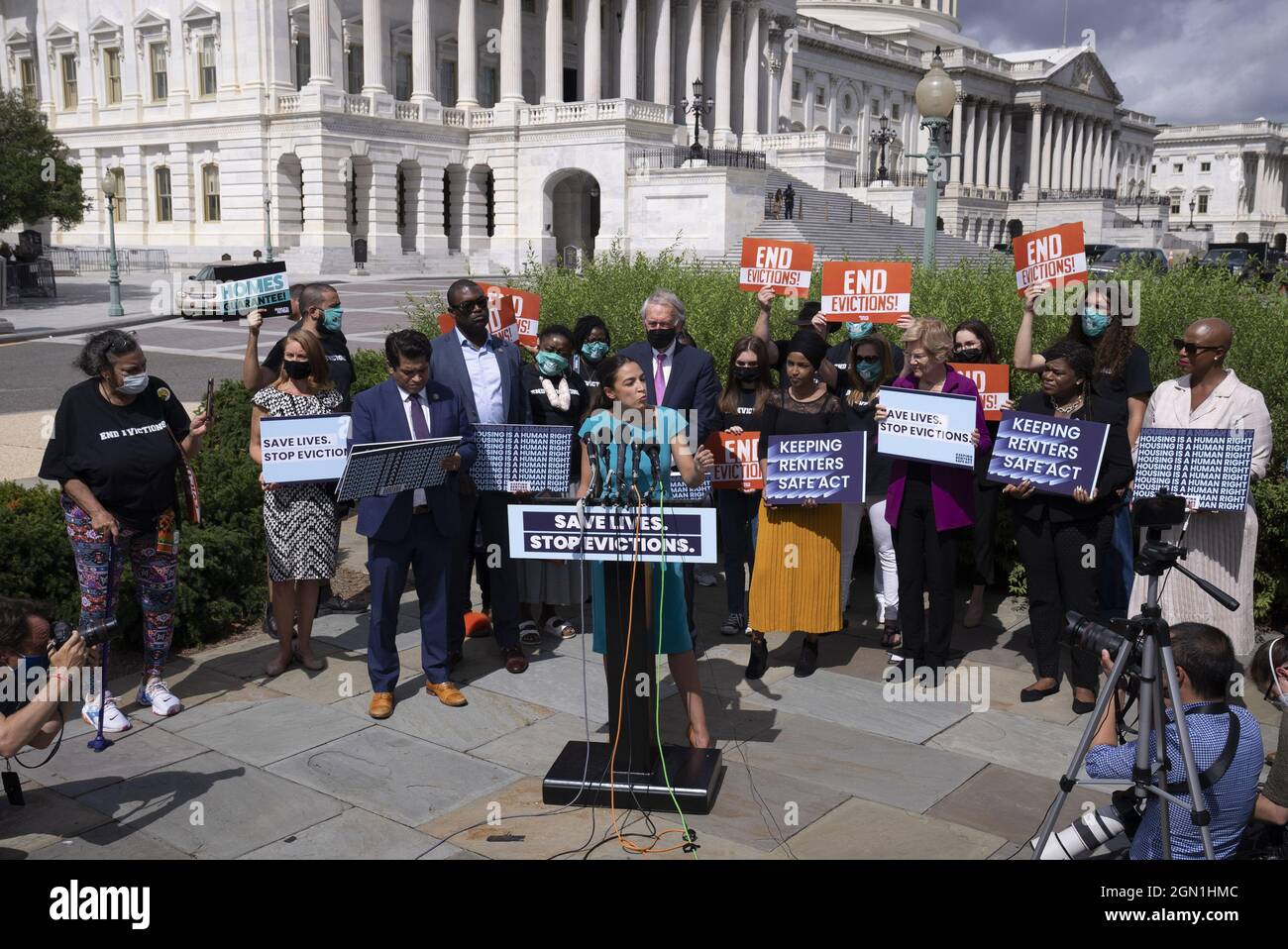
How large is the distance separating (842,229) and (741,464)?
45.6 metres

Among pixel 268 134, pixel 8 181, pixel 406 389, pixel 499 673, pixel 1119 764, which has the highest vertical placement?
pixel 268 134

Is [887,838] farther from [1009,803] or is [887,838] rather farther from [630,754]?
[630,754]

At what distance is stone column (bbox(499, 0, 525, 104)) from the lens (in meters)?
53.8

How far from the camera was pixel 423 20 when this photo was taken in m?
51.8

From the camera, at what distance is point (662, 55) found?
60375mm

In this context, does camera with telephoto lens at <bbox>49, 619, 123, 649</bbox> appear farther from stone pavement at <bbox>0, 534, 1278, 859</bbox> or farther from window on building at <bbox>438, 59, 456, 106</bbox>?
window on building at <bbox>438, 59, 456, 106</bbox>

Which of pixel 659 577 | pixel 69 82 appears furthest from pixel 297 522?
pixel 69 82

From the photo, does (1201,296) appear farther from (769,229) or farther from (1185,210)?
(1185,210)

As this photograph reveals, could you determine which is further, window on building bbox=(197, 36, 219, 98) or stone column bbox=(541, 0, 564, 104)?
stone column bbox=(541, 0, 564, 104)

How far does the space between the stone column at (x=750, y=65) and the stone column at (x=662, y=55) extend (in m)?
6.56

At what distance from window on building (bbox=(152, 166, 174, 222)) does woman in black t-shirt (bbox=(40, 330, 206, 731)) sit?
2071 inches

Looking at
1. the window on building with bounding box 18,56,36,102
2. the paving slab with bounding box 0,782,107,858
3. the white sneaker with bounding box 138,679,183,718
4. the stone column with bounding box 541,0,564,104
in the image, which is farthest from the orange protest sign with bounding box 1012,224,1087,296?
the window on building with bounding box 18,56,36,102

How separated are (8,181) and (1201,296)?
109ft
